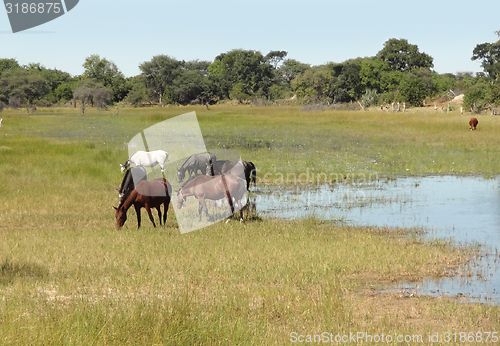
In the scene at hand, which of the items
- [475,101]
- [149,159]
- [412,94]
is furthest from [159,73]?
[149,159]

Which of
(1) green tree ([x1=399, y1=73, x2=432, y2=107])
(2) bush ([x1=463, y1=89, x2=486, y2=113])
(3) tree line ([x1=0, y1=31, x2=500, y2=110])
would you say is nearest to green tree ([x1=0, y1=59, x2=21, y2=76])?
(3) tree line ([x1=0, y1=31, x2=500, y2=110])

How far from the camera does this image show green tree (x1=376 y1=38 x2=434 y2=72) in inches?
4072

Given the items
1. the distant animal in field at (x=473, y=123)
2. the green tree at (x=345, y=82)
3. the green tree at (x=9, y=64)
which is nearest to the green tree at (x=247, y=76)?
the green tree at (x=345, y=82)

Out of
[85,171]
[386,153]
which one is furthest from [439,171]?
[85,171]

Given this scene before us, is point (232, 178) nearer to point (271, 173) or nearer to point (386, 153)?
point (271, 173)

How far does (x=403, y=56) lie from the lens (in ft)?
341

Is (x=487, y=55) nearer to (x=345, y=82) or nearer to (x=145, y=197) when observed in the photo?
(x=345, y=82)

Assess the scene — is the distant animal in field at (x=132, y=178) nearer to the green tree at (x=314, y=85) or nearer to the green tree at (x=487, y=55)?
the green tree at (x=314, y=85)

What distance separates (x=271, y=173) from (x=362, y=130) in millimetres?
19514

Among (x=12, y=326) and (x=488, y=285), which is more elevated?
(x=12, y=326)

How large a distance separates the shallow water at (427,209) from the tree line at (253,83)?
190 feet

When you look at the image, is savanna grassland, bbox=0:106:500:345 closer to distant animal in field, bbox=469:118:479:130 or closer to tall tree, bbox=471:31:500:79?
distant animal in field, bbox=469:118:479:130

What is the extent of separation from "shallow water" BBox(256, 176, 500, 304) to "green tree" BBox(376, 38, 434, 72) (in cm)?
8805

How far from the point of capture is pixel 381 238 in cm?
1187
